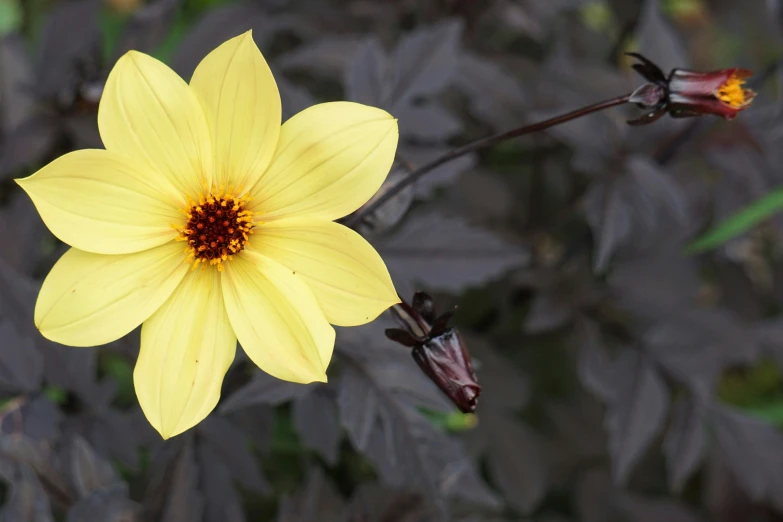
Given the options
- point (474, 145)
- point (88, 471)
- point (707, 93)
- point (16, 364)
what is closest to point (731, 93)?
point (707, 93)

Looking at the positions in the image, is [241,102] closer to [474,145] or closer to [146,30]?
[474,145]

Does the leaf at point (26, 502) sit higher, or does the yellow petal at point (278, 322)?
the yellow petal at point (278, 322)

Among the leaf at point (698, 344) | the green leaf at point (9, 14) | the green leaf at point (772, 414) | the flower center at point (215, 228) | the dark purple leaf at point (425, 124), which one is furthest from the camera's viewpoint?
the green leaf at point (9, 14)

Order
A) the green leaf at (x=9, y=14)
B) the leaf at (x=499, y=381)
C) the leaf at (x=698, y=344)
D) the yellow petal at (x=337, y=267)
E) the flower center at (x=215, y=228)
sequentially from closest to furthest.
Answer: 1. the yellow petal at (x=337, y=267)
2. the flower center at (x=215, y=228)
3. the leaf at (x=698, y=344)
4. the leaf at (x=499, y=381)
5. the green leaf at (x=9, y=14)

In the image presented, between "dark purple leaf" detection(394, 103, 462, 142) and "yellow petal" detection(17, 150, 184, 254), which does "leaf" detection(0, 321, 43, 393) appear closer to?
"yellow petal" detection(17, 150, 184, 254)

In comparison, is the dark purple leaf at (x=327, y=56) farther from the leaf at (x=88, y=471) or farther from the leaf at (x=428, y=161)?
the leaf at (x=88, y=471)

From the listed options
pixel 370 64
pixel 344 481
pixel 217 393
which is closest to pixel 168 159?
pixel 217 393

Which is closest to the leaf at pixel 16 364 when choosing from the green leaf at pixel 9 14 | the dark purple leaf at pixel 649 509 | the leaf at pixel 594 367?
the leaf at pixel 594 367

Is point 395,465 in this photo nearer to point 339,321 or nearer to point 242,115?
point 339,321
